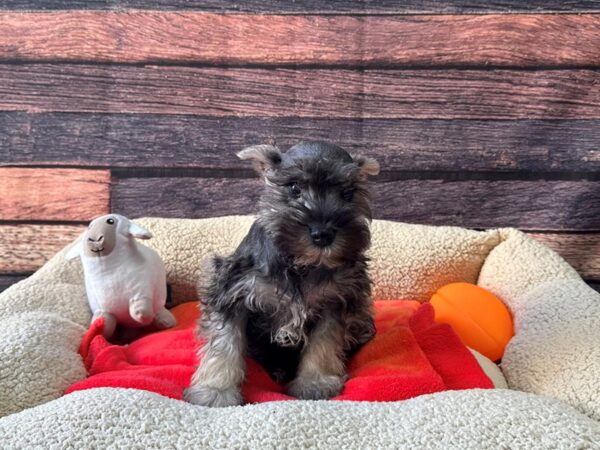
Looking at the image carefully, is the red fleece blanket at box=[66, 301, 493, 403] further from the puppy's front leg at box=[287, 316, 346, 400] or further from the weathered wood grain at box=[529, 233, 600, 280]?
the weathered wood grain at box=[529, 233, 600, 280]

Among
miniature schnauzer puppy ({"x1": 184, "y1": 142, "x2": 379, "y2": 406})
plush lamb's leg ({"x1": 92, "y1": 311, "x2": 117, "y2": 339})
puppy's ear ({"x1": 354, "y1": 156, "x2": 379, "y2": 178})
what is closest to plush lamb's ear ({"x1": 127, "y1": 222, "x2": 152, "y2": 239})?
plush lamb's leg ({"x1": 92, "y1": 311, "x2": 117, "y2": 339})

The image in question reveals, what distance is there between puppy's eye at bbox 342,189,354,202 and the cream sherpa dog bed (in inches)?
26.2

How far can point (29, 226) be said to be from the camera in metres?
3.32

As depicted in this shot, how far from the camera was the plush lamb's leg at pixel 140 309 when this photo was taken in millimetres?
2482

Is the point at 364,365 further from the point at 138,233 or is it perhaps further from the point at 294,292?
the point at 138,233

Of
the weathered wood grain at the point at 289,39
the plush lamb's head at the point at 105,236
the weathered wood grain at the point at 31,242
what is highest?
the weathered wood grain at the point at 289,39

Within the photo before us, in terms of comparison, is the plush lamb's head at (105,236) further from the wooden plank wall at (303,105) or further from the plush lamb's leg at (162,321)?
the wooden plank wall at (303,105)

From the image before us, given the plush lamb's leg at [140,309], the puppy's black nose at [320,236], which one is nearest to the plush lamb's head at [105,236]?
the plush lamb's leg at [140,309]

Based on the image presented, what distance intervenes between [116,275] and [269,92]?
136 cm

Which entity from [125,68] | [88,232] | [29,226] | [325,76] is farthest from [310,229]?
[29,226]

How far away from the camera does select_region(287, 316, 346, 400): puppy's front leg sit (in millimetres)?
1994

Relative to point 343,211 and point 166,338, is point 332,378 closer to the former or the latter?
point 343,211

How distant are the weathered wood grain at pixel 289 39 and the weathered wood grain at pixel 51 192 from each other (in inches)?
24.9

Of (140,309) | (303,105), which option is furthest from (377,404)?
(303,105)
